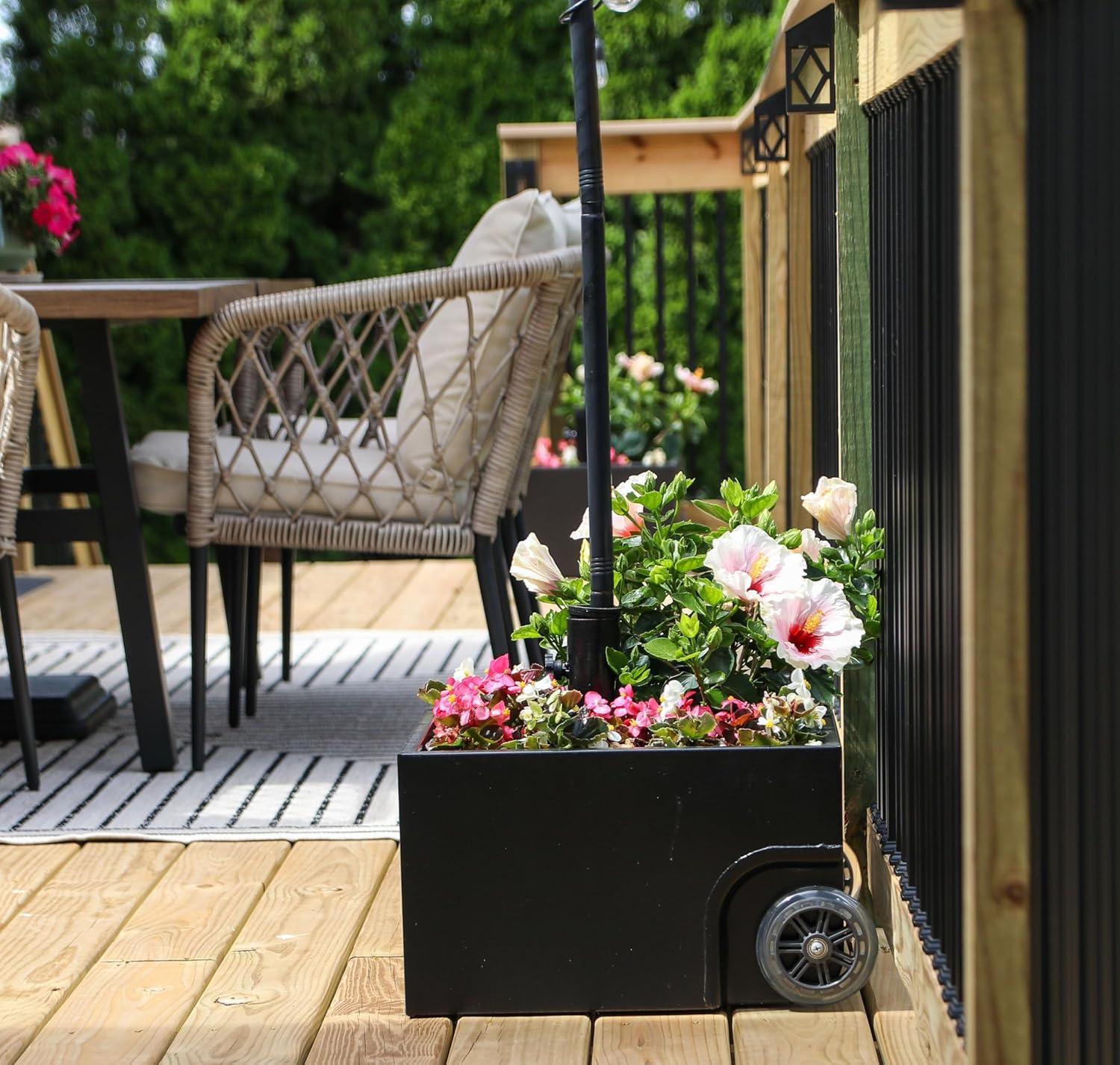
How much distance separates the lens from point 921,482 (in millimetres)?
1390

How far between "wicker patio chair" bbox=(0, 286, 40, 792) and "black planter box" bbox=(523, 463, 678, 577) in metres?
1.27

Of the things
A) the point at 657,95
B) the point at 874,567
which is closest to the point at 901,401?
the point at 874,567

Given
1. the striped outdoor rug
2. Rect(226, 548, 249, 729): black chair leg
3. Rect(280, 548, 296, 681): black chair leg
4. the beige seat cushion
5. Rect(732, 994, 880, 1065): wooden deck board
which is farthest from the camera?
Rect(280, 548, 296, 681): black chair leg

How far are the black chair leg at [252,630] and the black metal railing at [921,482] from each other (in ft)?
4.95

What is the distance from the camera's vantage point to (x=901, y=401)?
1479 mm

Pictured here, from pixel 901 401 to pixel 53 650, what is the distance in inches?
101

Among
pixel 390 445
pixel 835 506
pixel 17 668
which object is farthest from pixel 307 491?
pixel 835 506

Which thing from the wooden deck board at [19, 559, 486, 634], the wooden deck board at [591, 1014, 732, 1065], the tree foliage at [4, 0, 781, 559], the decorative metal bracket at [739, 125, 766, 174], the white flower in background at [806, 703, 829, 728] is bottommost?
the wooden deck board at [591, 1014, 732, 1065]

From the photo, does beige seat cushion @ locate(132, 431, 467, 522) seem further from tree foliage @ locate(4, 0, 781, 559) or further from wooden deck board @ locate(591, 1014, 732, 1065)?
tree foliage @ locate(4, 0, 781, 559)

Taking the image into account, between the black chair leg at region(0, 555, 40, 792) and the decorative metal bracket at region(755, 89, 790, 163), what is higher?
the decorative metal bracket at region(755, 89, 790, 163)

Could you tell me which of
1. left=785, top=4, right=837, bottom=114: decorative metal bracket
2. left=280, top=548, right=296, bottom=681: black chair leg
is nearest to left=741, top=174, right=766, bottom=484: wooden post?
left=280, top=548, right=296, bottom=681: black chair leg

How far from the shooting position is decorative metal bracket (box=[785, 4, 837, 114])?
2.02 m

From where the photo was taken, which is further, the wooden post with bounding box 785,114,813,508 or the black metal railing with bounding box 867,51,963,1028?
the wooden post with bounding box 785,114,813,508

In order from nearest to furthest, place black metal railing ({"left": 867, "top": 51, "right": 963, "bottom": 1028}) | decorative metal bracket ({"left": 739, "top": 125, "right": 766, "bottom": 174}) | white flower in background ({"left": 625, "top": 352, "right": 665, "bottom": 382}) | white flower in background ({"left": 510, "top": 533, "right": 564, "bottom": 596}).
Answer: black metal railing ({"left": 867, "top": 51, "right": 963, "bottom": 1028}) < white flower in background ({"left": 510, "top": 533, "right": 564, "bottom": 596}) < decorative metal bracket ({"left": 739, "top": 125, "right": 766, "bottom": 174}) < white flower in background ({"left": 625, "top": 352, "right": 665, "bottom": 382})
